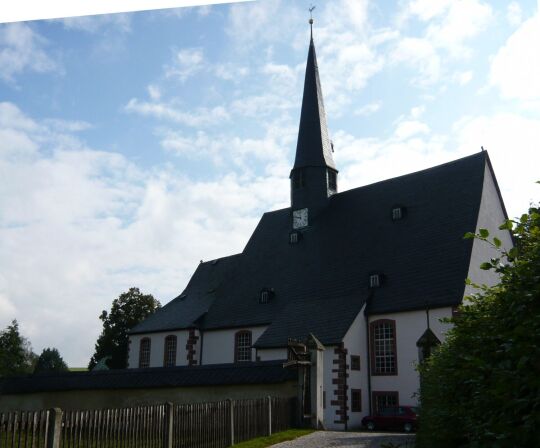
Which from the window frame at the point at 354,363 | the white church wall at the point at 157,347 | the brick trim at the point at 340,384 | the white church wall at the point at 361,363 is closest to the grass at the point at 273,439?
Answer: the brick trim at the point at 340,384

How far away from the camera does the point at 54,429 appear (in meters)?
9.56

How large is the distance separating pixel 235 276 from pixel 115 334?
19.0 metres

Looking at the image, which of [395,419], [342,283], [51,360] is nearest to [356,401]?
[395,419]

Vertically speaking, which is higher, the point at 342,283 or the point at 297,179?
the point at 297,179

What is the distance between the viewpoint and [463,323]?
531 centimetres

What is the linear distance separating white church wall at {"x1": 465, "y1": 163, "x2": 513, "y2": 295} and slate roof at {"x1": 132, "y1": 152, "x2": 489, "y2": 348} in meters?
0.47

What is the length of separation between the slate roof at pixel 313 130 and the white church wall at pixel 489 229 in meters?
9.44

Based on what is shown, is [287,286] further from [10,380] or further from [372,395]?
[10,380]

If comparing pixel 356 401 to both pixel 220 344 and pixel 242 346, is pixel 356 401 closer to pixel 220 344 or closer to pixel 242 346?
pixel 242 346

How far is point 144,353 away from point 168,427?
23.2m

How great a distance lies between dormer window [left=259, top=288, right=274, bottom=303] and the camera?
29188mm

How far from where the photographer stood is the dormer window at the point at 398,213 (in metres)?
26.9

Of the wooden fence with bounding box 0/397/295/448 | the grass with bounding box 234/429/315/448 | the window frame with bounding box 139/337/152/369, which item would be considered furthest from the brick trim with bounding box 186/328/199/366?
the grass with bounding box 234/429/315/448

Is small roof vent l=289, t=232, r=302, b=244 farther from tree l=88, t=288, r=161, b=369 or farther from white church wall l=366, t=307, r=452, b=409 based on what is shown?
tree l=88, t=288, r=161, b=369
